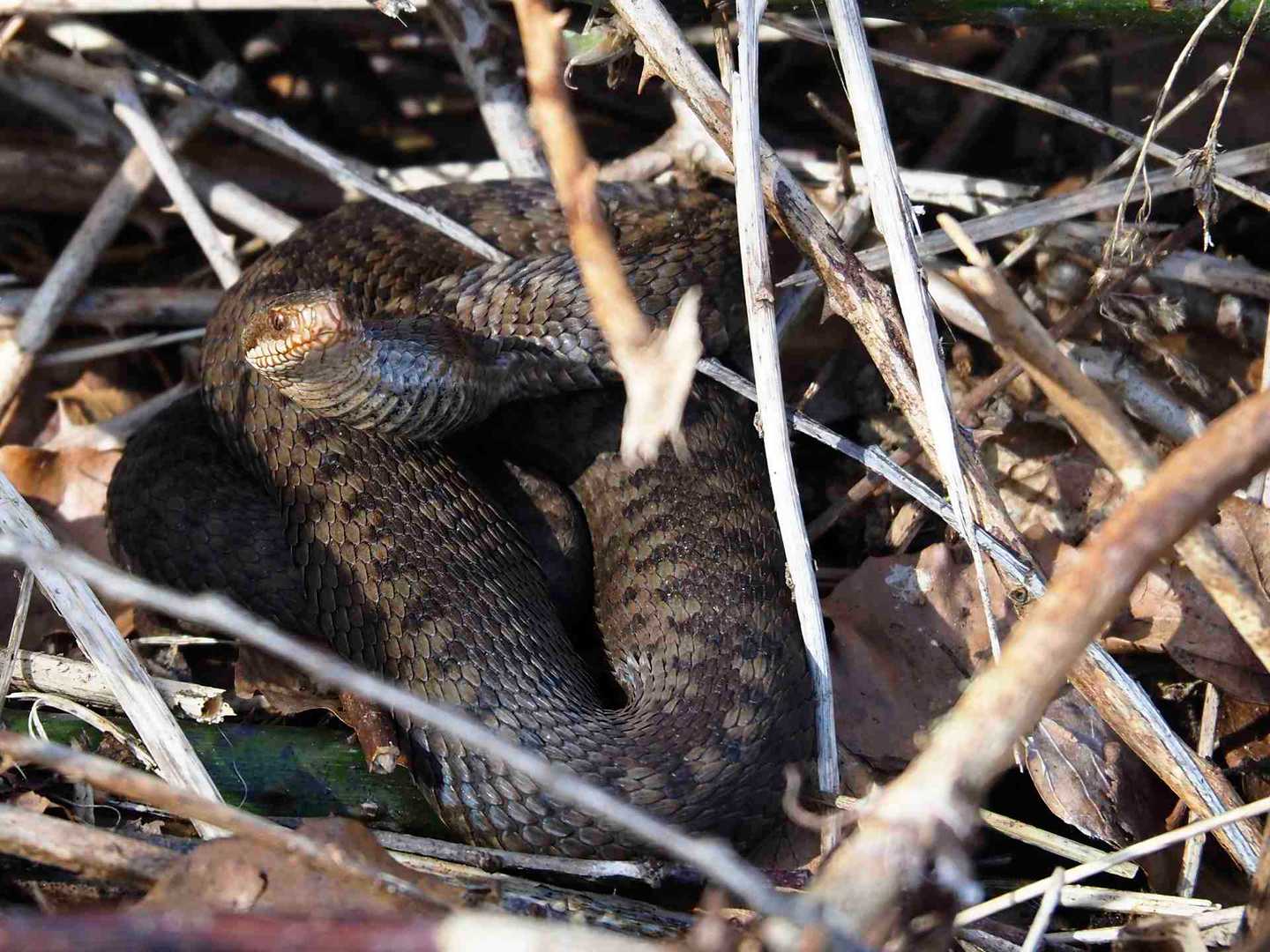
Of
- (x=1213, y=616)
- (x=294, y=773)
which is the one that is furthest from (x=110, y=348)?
(x=1213, y=616)

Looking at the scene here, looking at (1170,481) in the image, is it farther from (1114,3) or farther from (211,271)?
(211,271)

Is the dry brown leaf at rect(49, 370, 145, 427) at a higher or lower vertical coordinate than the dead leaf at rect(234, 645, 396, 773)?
higher

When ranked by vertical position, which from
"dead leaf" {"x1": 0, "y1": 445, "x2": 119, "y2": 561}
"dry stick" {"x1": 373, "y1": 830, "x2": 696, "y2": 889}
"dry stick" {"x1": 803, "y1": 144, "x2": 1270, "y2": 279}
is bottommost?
"dry stick" {"x1": 373, "y1": 830, "x2": 696, "y2": 889}

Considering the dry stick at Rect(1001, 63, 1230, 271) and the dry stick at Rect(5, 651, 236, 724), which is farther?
the dry stick at Rect(1001, 63, 1230, 271)

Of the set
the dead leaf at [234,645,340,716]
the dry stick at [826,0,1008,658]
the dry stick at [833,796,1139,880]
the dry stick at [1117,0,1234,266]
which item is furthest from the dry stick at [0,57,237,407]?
the dry stick at [1117,0,1234,266]

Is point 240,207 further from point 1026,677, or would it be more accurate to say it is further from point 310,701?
point 1026,677

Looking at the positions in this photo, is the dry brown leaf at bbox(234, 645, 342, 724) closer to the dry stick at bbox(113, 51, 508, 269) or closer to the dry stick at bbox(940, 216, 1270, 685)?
the dry stick at bbox(113, 51, 508, 269)

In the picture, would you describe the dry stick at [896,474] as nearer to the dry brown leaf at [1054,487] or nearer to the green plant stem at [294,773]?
the dry brown leaf at [1054,487]
